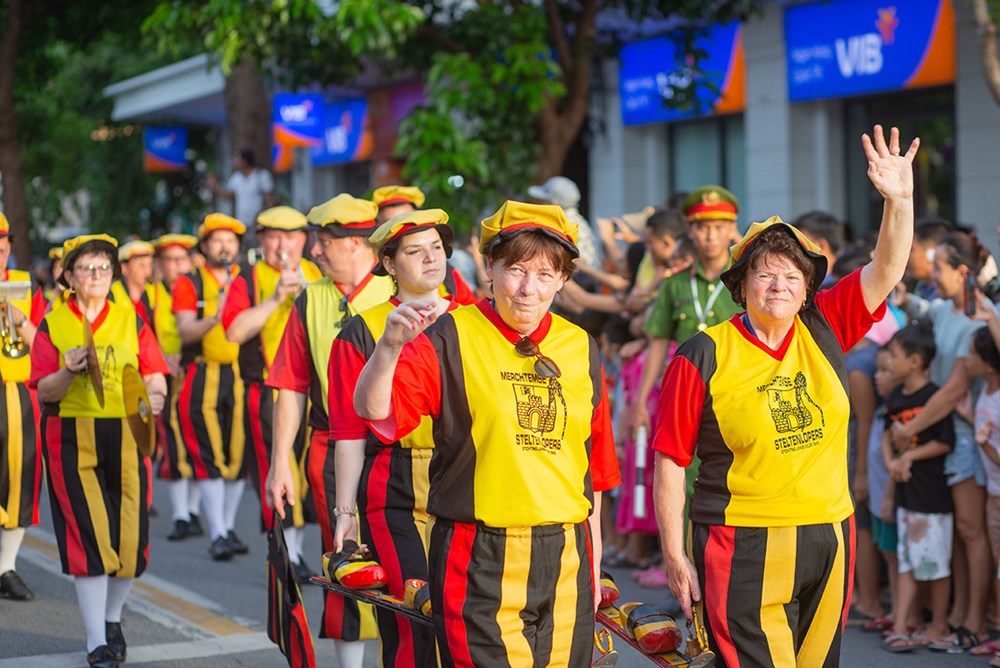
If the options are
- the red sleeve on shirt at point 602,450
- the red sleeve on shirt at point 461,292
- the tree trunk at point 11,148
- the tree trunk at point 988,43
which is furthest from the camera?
the tree trunk at point 11,148

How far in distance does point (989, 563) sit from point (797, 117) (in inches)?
370

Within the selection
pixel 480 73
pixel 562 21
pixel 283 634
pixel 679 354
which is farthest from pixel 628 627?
pixel 562 21

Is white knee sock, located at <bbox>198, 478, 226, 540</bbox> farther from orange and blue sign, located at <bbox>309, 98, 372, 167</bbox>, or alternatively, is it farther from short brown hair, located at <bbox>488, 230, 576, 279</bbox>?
orange and blue sign, located at <bbox>309, 98, 372, 167</bbox>

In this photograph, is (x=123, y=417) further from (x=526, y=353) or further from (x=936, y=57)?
(x=936, y=57)

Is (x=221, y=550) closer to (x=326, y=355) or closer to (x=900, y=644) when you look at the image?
(x=326, y=355)

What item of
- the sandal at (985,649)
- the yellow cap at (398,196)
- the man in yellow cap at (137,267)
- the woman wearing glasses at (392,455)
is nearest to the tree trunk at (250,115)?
the man in yellow cap at (137,267)

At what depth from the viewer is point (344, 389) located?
5.11 metres

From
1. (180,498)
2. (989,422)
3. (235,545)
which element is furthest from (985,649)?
(180,498)

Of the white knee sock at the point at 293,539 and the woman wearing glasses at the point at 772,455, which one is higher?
the woman wearing glasses at the point at 772,455

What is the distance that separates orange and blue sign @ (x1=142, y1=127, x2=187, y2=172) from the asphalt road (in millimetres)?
17676

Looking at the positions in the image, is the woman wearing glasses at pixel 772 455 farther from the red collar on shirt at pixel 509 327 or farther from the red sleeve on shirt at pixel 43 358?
the red sleeve on shirt at pixel 43 358

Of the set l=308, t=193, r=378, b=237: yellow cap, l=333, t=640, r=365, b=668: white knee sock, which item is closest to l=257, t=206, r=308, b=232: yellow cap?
l=308, t=193, r=378, b=237: yellow cap

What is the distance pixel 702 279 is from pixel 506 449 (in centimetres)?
347

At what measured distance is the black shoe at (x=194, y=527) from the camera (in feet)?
34.7
